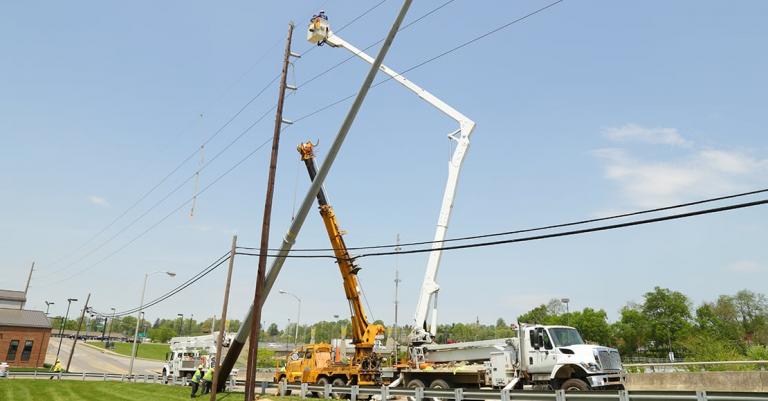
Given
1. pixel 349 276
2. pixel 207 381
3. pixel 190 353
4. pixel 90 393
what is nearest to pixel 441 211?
pixel 349 276

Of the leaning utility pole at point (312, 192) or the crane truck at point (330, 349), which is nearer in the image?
the leaning utility pole at point (312, 192)

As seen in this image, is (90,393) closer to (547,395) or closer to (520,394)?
(520,394)

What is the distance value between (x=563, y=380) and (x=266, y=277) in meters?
11.3

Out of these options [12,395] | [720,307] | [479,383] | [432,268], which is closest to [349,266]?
[432,268]

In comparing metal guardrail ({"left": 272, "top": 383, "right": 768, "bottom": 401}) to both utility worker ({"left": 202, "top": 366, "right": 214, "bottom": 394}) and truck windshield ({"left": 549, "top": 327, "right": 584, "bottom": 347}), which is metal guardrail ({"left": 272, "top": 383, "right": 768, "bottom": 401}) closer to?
truck windshield ({"left": 549, "top": 327, "right": 584, "bottom": 347})

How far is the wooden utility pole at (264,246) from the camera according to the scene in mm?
16734

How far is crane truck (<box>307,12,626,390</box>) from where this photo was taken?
16.6 meters

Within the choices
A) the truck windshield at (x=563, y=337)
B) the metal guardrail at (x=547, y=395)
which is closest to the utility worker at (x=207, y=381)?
the metal guardrail at (x=547, y=395)

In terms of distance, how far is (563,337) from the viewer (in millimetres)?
17531

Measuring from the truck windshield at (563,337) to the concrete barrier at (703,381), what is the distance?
28.6ft

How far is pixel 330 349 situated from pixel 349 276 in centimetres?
425

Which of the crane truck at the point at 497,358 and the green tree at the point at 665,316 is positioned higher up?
the green tree at the point at 665,316

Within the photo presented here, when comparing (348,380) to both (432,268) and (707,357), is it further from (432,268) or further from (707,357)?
(707,357)

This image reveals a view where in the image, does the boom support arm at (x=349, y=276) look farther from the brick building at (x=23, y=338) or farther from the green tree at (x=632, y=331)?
the green tree at (x=632, y=331)
